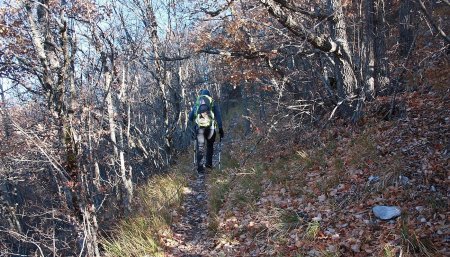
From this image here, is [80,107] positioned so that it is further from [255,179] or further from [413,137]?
[413,137]

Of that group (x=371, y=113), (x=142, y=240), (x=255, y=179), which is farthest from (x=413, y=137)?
(x=142, y=240)

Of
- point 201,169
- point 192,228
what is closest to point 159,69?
point 201,169

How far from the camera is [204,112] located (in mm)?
8641

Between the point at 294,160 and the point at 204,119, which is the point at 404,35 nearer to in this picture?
the point at 294,160

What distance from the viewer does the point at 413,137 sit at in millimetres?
5996

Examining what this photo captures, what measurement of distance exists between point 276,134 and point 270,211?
4.03m

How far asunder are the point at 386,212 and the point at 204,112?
509 centimetres

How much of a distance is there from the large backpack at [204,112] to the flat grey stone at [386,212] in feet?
15.9

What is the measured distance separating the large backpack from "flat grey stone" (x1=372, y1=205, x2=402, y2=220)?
4.85 m

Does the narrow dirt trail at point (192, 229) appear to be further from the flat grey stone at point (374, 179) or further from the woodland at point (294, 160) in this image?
the flat grey stone at point (374, 179)

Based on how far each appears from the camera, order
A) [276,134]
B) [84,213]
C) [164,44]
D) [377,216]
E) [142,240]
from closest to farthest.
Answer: [377,216], [84,213], [142,240], [276,134], [164,44]

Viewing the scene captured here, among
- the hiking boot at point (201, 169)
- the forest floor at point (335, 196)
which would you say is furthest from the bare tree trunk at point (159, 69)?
the forest floor at point (335, 196)

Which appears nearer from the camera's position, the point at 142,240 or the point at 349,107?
the point at 142,240

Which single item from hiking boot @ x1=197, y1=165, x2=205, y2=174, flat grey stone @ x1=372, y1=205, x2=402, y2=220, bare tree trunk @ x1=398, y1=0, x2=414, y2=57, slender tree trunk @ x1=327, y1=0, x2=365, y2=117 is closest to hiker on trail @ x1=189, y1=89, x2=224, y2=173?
hiking boot @ x1=197, y1=165, x2=205, y2=174
